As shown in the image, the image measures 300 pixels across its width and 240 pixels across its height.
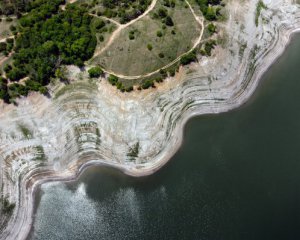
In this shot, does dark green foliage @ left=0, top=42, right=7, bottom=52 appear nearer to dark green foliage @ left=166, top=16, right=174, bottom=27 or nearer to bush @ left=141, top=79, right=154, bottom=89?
bush @ left=141, top=79, right=154, bottom=89

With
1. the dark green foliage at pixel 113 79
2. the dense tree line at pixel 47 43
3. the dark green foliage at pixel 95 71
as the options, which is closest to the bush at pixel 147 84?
the dark green foliage at pixel 113 79

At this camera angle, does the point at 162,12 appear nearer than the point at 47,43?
No

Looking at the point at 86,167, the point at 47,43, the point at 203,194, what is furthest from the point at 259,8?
the point at 86,167

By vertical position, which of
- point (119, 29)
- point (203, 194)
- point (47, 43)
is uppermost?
point (119, 29)

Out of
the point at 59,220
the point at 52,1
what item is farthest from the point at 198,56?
the point at 59,220

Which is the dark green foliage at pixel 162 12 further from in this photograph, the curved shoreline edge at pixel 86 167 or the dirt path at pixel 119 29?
the curved shoreline edge at pixel 86 167

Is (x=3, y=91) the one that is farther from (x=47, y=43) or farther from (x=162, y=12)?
(x=162, y=12)
